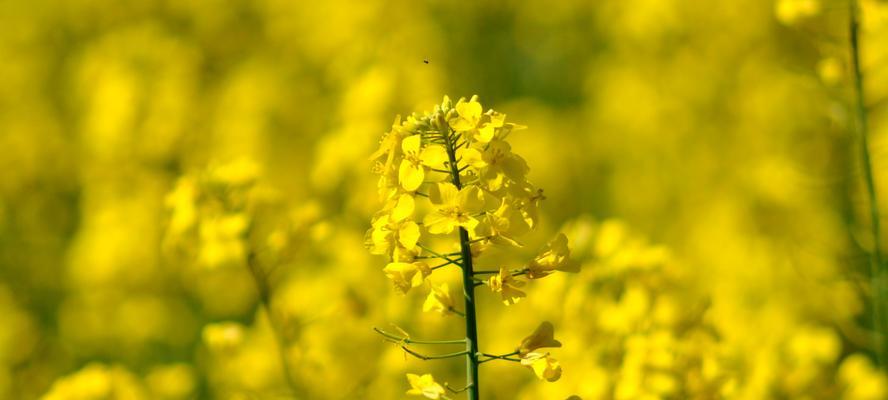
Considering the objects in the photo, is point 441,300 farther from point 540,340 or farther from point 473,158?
point 473,158

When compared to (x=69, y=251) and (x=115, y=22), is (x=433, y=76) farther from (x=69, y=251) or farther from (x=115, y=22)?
(x=115, y=22)

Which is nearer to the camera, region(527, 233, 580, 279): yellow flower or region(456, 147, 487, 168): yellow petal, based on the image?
region(456, 147, 487, 168): yellow petal

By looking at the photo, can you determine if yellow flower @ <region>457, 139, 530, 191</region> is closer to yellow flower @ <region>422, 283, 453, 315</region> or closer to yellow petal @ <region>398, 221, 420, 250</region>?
yellow petal @ <region>398, 221, 420, 250</region>

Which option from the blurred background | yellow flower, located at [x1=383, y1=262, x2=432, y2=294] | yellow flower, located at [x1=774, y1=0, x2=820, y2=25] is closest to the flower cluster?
yellow flower, located at [x1=383, y1=262, x2=432, y2=294]

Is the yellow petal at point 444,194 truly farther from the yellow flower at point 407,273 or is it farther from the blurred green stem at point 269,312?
the blurred green stem at point 269,312

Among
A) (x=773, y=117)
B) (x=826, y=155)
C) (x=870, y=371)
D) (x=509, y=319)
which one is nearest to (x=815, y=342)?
(x=870, y=371)

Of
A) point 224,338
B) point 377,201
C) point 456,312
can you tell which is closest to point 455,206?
point 456,312
